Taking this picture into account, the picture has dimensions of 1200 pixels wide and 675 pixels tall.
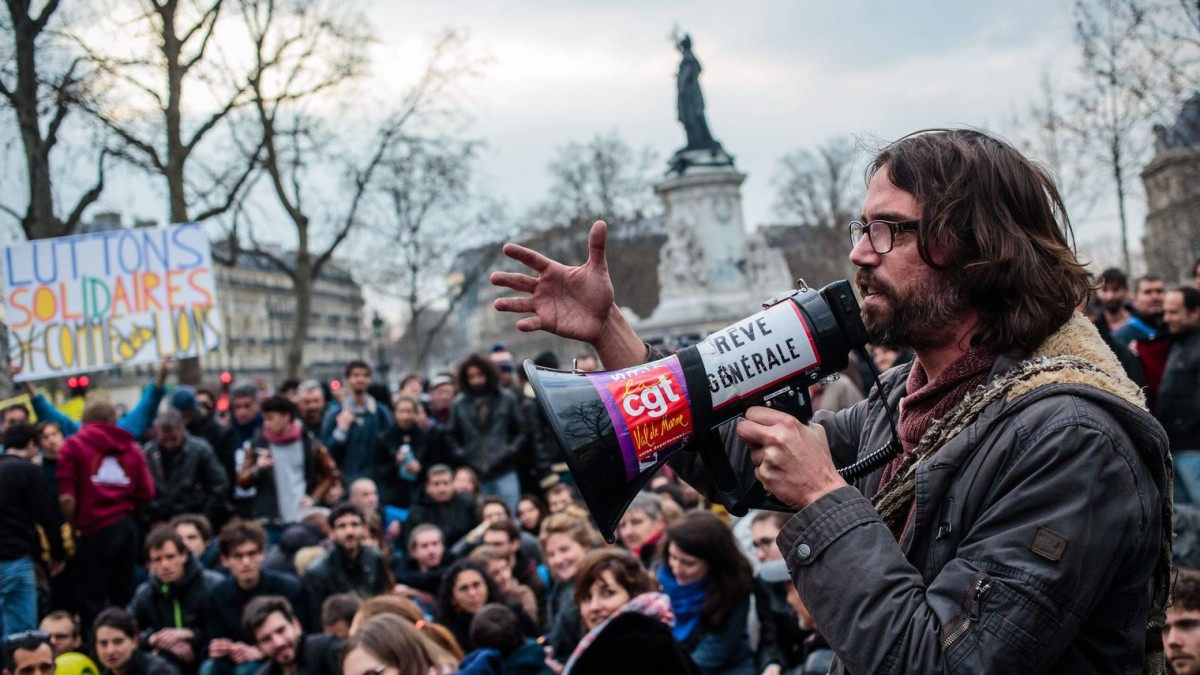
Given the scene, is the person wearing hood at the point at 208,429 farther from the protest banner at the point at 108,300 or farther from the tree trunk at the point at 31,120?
the tree trunk at the point at 31,120

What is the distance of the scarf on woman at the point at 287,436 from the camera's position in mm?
8773

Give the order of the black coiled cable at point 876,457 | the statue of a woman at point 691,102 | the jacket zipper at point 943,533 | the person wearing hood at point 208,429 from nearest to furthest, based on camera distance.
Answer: the jacket zipper at point 943,533
the black coiled cable at point 876,457
the person wearing hood at point 208,429
the statue of a woman at point 691,102

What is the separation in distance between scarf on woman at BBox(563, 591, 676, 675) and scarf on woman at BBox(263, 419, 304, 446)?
4.72 m

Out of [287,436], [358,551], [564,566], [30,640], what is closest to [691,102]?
[287,436]

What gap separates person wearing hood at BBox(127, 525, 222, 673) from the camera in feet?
21.6

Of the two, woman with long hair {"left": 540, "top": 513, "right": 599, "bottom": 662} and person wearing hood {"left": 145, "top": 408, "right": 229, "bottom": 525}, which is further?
person wearing hood {"left": 145, "top": 408, "right": 229, "bottom": 525}

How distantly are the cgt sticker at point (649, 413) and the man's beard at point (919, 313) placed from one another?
0.38 m

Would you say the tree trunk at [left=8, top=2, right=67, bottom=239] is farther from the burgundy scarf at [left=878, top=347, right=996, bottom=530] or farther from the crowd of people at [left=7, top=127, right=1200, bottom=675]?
the burgundy scarf at [left=878, top=347, right=996, bottom=530]

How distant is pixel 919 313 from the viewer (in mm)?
2020

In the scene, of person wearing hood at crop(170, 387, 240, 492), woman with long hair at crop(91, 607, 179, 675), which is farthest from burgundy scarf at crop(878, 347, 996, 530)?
person wearing hood at crop(170, 387, 240, 492)

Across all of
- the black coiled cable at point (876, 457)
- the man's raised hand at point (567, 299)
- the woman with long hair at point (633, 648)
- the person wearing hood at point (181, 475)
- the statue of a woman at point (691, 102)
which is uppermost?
the statue of a woman at point (691, 102)

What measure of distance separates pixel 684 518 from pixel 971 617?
367 centimetres

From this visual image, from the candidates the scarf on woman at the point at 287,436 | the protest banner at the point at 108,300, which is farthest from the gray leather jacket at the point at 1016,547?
the protest banner at the point at 108,300

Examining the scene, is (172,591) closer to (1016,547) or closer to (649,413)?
(649,413)
